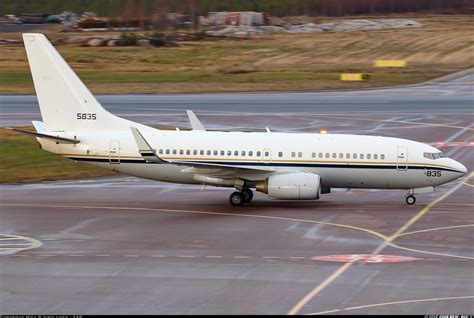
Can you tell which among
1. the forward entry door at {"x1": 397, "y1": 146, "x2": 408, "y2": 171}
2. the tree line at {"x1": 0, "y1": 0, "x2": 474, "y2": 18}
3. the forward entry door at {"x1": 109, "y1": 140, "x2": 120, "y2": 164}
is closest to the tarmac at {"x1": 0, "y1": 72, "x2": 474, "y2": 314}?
the forward entry door at {"x1": 397, "y1": 146, "x2": 408, "y2": 171}

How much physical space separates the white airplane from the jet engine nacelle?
1.7 inches

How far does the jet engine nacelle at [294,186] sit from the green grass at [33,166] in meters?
13.8

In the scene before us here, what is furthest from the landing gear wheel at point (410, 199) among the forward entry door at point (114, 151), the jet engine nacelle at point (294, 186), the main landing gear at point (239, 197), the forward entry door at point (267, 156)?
the forward entry door at point (114, 151)

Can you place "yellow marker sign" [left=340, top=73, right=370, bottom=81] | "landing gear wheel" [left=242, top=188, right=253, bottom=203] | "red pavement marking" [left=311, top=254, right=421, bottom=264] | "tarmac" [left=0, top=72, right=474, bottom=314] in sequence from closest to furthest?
"tarmac" [left=0, top=72, right=474, bottom=314]
"red pavement marking" [left=311, top=254, right=421, bottom=264]
"landing gear wheel" [left=242, top=188, right=253, bottom=203]
"yellow marker sign" [left=340, top=73, right=370, bottom=81]

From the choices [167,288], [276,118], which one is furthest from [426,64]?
[167,288]

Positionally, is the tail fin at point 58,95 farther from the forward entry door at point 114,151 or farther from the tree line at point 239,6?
the tree line at point 239,6

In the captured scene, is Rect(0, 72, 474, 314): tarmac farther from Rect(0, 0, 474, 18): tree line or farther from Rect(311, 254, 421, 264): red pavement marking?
Rect(0, 0, 474, 18): tree line

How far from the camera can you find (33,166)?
5297 centimetres

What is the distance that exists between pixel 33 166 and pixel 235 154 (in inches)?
603

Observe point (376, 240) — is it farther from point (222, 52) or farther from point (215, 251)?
point (222, 52)

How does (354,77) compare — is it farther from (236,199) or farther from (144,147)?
(144,147)

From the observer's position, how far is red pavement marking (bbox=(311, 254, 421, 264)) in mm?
31469

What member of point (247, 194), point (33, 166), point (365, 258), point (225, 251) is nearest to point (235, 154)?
point (247, 194)

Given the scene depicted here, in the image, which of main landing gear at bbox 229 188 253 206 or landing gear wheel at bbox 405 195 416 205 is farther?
landing gear wheel at bbox 405 195 416 205
